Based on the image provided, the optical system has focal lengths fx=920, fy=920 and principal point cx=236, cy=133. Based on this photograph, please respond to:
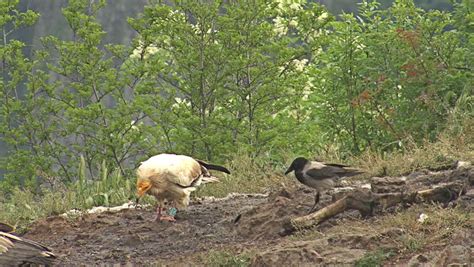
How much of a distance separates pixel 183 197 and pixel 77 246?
137 centimetres

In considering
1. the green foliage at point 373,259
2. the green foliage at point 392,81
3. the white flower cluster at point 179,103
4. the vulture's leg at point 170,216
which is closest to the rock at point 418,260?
the green foliage at point 373,259

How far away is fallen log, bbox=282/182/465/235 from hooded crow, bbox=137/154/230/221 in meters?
2.09

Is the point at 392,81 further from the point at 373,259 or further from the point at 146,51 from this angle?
the point at 146,51

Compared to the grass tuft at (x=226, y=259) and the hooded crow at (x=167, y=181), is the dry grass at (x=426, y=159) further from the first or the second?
the grass tuft at (x=226, y=259)


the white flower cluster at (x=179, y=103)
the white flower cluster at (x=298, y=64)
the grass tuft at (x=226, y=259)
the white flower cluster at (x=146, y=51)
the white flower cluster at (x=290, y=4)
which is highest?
the white flower cluster at (x=290, y=4)

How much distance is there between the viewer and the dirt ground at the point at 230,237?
691 cm

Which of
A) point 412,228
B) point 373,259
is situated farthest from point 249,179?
point 373,259

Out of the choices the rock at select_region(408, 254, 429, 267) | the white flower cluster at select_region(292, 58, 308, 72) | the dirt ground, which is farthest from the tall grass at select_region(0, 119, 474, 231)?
the white flower cluster at select_region(292, 58, 308, 72)

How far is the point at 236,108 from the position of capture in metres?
22.5

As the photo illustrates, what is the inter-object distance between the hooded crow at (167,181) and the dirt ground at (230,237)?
0.77 ft

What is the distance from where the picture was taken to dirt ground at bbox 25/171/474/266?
691 cm

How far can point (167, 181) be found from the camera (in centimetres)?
998

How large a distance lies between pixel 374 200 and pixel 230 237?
4.82 feet

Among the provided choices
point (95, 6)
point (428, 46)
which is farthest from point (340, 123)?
point (95, 6)
